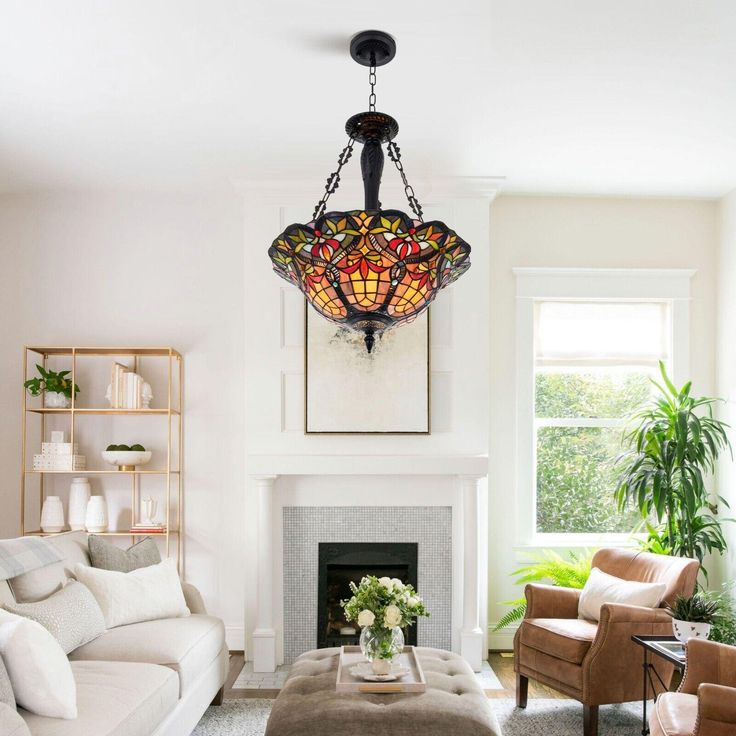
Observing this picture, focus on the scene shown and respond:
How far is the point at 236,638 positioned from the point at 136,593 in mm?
1468

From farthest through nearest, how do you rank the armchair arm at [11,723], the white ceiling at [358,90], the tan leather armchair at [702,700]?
the white ceiling at [358,90], the tan leather armchair at [702,700], the armchair arm at [11,723]

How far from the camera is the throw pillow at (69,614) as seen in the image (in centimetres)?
300

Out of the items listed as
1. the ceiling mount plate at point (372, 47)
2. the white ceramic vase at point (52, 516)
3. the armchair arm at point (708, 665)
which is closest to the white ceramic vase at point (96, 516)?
the white ceramic vase at point (52, 516)

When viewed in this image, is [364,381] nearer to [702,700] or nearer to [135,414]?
[135,414]

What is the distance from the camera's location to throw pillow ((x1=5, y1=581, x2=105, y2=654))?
3.00 m

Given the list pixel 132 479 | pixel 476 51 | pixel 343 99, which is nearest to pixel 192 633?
pixel 132 479

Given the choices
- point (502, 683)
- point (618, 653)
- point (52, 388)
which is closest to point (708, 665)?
point (618, 653)

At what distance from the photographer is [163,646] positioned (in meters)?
3.33

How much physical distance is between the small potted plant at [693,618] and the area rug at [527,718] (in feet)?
2.30

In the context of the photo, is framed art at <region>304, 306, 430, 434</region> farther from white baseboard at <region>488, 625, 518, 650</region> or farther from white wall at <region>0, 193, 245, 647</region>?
white baseboard at <region>488, 625, 518, 650</region>

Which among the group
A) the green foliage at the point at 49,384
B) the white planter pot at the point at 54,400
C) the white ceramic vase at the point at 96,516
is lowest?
the white ceramic vase at the point at 96,516

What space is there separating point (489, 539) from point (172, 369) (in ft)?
7.49

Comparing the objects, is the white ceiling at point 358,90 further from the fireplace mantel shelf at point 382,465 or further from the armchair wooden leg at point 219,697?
the armchair wooden leg at point 219,697

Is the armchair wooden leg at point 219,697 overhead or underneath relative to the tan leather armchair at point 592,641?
underneath
